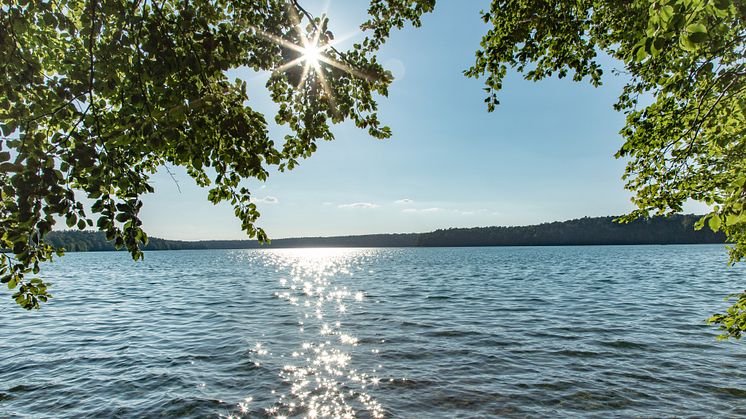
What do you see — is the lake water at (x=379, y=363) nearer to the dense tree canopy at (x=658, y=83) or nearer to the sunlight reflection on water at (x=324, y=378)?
the sunlight reflection on water at (x=324, y=378)

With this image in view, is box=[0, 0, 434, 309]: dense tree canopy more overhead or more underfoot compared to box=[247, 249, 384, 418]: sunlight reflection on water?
more overhead

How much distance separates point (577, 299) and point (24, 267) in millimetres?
29282

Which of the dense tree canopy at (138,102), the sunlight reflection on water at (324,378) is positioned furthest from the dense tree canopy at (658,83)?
the sunlight reflection on water at (324,378)

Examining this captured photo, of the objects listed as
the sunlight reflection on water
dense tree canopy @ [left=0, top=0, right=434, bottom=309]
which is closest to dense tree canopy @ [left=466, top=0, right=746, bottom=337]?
dense tree canopy @ [left=0, top=0, right=434, bottom=309]

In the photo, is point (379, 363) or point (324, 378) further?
point (379, 363)

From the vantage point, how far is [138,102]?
3.44 meters

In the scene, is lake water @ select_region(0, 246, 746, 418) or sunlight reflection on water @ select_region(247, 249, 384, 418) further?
lake water @ select_region(0, 246, 746, 418)

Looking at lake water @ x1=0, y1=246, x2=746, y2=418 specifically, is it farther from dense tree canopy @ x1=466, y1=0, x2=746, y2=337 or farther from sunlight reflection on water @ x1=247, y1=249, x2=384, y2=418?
dense tree canopy @ x1=466, y1=0, x2=746, y2=337

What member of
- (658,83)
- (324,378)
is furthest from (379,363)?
(658,83)

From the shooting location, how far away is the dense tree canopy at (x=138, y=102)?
10.3 ft

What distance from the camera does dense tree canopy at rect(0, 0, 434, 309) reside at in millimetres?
3141

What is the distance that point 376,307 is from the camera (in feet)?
80.6

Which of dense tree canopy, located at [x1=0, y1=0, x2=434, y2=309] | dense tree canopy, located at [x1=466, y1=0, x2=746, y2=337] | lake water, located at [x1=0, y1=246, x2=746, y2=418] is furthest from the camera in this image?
lake water, located at [x1=0, y1=246, x2=746, y2=418]

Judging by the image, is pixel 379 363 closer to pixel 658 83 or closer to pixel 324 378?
pixel 324 378
